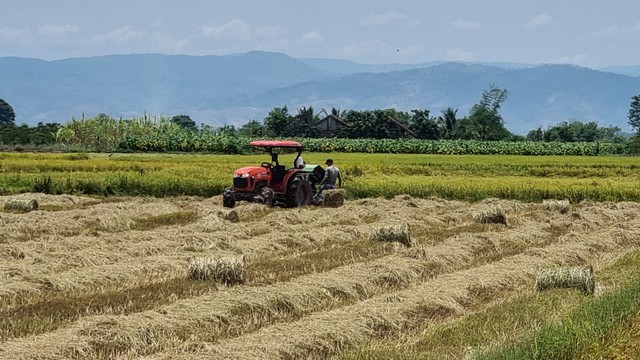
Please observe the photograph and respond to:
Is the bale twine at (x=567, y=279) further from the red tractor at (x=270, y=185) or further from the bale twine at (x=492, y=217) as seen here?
the red tractor at (x=270, y=185)

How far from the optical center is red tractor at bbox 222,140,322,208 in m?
22.7

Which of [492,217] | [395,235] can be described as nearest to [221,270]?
[395,235]

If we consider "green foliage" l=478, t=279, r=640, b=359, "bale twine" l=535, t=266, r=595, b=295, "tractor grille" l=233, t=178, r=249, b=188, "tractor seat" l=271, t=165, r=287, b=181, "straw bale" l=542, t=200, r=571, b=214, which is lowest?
"straw bale" l=542, t=200, r=571, b=214

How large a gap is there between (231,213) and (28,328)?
10512mm

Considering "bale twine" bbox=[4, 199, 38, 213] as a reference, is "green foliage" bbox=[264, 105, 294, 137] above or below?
above

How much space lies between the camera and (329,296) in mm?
11055

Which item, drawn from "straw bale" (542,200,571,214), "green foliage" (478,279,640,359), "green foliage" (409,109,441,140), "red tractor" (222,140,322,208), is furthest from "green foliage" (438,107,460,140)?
"green foliage" (478,279,640,359)

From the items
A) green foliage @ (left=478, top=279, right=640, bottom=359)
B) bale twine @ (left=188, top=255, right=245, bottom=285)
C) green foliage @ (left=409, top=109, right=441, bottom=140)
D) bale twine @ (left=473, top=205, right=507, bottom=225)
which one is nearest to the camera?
green foliage @ (left=478, top=279, right=640, bottom=359)

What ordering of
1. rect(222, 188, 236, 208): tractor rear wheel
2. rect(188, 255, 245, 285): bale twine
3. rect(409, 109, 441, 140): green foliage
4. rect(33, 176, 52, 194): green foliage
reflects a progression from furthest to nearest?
rect(409, 109, 441, 140): green foliage, rect(33, 176, 52, 194): green foliage, rect(222, 188, 236, 208): tractor rear wheel, rect(188, 255, 245, 285): bale twine

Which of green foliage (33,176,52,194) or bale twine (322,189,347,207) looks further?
green foliage (33,176,52,194)

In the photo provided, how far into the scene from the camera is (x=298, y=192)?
2322cm

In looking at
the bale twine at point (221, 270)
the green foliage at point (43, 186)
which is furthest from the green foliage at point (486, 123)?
the bale twine at point (221, 270)

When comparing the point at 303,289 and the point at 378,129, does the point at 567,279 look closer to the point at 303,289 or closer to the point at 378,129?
the point at 303,289

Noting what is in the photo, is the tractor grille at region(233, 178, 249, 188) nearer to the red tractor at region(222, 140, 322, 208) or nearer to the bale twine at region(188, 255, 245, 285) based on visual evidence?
the red tractor at region(222, 140, 322, 208)
